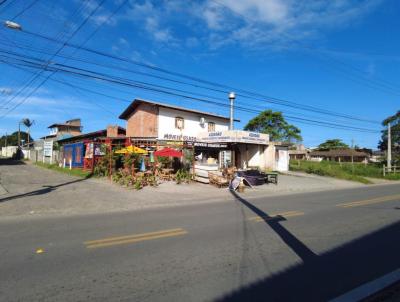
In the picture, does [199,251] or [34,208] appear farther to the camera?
[34,208]

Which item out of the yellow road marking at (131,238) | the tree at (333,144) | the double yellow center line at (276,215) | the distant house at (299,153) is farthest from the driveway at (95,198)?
the tree at (333,144)

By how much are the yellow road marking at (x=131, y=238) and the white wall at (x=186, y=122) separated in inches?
873

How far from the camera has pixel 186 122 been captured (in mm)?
31391

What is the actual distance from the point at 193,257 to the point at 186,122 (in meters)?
26.4

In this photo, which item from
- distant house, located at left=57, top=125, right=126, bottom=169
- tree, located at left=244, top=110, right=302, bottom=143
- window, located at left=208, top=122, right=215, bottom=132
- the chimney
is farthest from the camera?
tree, located at left=244, top=110, right=302, bottom=143

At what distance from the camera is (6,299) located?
149 inches

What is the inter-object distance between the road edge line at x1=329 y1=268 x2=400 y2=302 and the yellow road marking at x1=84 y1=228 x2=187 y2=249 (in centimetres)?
393

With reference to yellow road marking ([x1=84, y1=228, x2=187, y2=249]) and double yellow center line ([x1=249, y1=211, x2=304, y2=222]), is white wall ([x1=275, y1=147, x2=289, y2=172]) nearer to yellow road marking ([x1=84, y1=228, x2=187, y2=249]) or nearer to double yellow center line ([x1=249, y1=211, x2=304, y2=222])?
double yellow center line ([x1=249, y1=211, x2=304, y2=222])

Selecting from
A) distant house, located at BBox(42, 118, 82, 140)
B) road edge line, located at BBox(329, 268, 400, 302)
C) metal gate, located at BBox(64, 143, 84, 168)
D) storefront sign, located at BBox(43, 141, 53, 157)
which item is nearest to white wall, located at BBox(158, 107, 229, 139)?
metal gate, located at BBox(64, 143, 84, 168)

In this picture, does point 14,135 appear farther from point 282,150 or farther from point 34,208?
point 34,208

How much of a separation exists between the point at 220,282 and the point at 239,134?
2228cm

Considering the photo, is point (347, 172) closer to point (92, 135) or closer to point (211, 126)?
point (211, 126)

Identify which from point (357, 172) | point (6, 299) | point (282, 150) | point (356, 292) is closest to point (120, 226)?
point (6, 299)

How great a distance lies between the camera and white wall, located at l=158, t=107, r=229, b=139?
29.4 m
